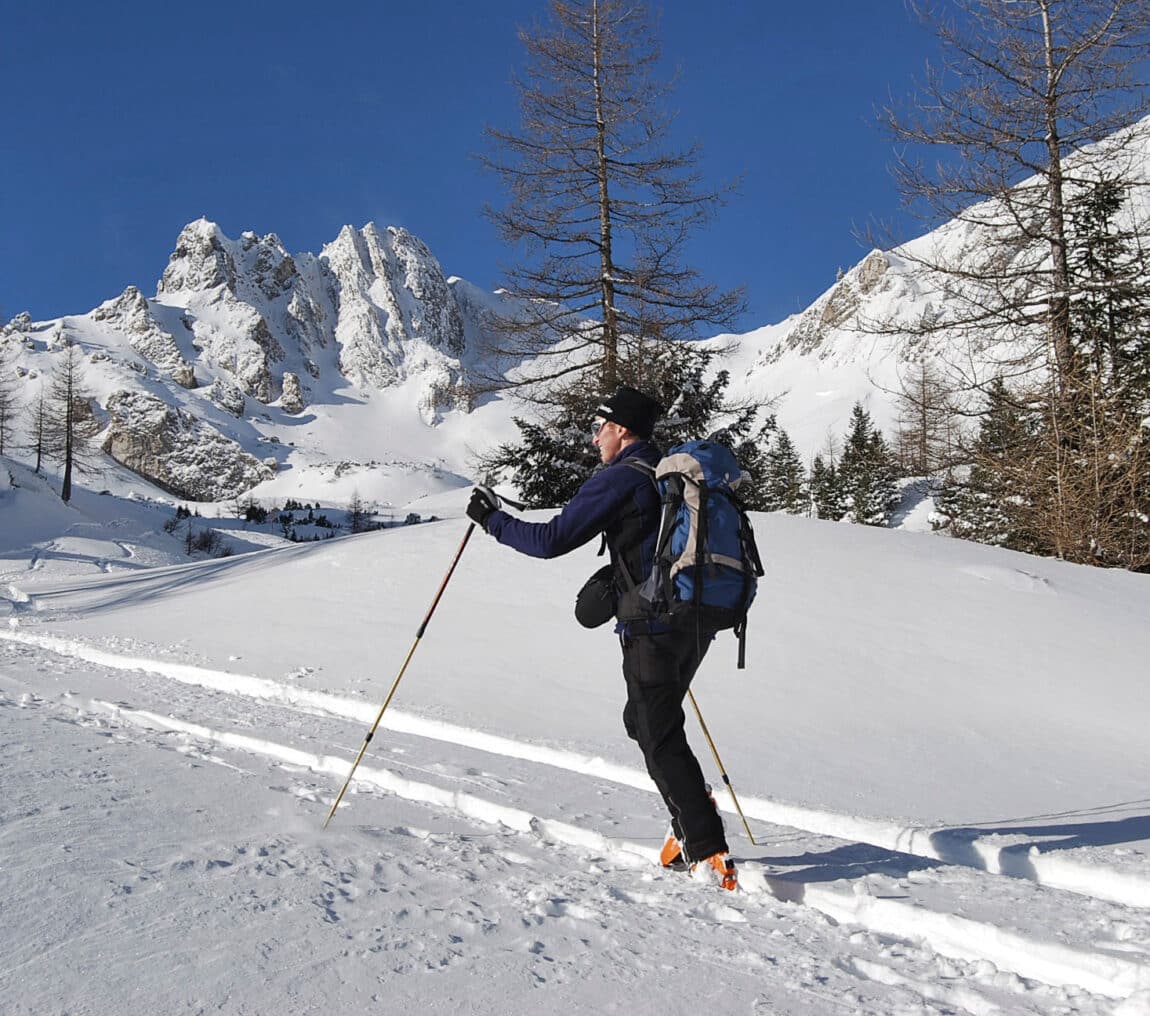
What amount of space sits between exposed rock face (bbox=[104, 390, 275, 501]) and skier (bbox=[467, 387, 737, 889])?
513ft

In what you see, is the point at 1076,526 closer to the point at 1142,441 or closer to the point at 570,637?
the point at 1142,441

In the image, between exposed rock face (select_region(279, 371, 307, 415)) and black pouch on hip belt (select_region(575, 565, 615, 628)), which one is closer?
black pouch on hip belt (select_region(575, 565, 615, 628))

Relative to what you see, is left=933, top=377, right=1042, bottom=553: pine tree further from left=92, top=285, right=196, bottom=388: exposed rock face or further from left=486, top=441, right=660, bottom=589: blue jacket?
left=92, top=285, right=196, bottom=388: exposed rock face

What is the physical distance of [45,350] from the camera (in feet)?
538

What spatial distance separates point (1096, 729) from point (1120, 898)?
3.01 metres

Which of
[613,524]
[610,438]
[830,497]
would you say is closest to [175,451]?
[830,497]

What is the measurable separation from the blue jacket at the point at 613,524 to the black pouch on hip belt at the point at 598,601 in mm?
43

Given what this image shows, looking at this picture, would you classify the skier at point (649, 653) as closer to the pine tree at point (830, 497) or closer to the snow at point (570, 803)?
the snow at point (570, 803)

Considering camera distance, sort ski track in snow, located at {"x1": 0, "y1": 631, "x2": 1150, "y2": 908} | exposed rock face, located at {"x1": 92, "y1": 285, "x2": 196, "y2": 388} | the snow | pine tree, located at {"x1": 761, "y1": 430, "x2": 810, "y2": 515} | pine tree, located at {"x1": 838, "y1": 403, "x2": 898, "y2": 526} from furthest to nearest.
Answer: exposed rock face, located at {"x1": 92, "y1": 285, "x2": 196, "y2": 388} < pine tree, located at {"x1": 761, "y1": 430, "x2": 810, "y2": 515} < pine tree, located at {"x1": 838, "y1": 403, "x2": 898, "y2": 526} < ski track in snow, located at {"x1": 0, "y1": 631, "x2": 1150, "y2": 908} < the snow

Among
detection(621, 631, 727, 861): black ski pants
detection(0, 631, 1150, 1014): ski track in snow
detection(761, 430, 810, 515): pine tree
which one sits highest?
detection(761, 430, 810, 515): pine tree

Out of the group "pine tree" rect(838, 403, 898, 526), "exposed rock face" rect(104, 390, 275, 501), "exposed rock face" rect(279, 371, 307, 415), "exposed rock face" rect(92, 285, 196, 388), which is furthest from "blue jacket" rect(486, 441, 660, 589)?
"exposed rock face" rect(279, 371, 307, 415)

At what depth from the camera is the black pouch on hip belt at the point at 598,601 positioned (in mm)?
3139

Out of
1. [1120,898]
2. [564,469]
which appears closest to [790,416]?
[564,469]

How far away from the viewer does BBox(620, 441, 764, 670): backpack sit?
2.94 metres
